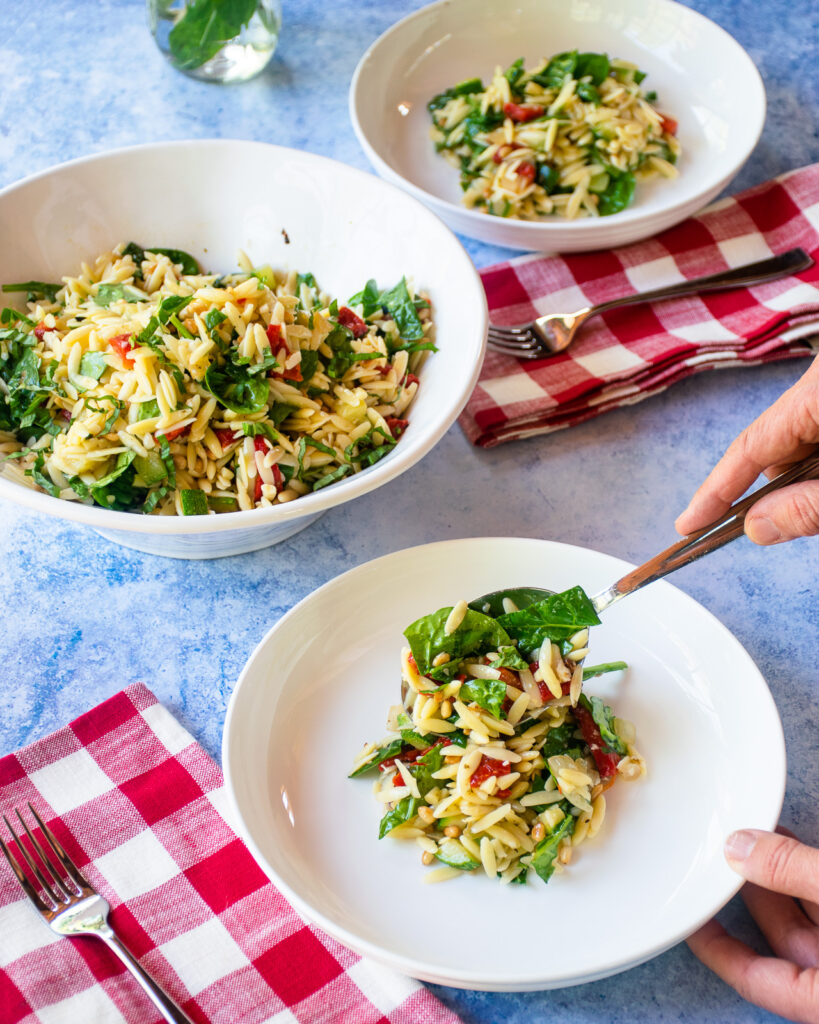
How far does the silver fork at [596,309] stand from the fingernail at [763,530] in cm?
86

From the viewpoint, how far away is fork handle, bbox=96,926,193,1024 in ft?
4.00

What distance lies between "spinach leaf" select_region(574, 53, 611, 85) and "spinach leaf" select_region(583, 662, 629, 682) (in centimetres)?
168

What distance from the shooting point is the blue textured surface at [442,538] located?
1535 millimetres

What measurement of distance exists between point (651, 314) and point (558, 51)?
100 cm

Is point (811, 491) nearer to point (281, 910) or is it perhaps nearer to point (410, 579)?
point (410, 579)

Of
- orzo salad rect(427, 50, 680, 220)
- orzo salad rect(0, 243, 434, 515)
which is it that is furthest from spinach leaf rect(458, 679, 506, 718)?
orzo salad rect(427, 50, 680, 220)

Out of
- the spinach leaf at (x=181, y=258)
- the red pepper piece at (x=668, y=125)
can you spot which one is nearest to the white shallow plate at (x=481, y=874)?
the spinach leaf at (x=181, y=258)

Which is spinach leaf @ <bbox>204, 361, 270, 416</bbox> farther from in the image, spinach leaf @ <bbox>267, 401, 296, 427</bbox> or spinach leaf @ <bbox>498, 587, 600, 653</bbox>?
spinach leaf @ <bbox>498, 587, 600, 653</bbox>

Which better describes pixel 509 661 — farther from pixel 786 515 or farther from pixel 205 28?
pixel 205 28

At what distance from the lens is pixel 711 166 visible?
2.47 meters


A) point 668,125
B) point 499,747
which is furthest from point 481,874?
point 668,125

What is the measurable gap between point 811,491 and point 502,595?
50 centimetres

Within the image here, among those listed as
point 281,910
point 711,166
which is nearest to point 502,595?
point 281,910

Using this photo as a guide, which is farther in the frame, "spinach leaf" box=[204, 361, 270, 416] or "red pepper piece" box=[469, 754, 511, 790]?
"spinach leaf" box=[204, 361, 270, 416]
